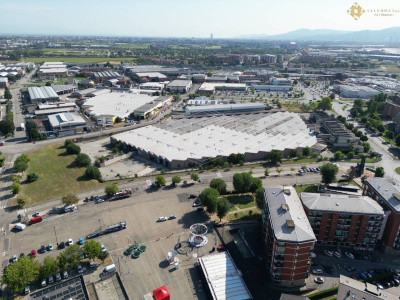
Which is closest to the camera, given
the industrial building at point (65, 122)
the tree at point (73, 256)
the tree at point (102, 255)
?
the tree at point (73, 256)

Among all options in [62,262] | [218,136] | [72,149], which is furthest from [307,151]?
[72,149]

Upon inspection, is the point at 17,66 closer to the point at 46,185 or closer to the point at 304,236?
the point at 46,185

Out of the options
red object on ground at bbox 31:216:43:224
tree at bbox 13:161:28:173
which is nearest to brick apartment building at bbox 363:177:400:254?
red object on ground at bbox 31:216:43:224

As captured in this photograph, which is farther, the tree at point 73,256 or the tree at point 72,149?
the tree at point 72,149

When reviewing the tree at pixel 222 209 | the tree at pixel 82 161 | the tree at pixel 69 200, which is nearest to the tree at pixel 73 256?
the tree at pixel 69 200

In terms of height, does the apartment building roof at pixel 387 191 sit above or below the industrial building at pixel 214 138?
above

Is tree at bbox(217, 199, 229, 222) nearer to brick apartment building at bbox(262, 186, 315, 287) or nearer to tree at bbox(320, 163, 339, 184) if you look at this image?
brick apartment building at bbox(262, 186, 315, 287)

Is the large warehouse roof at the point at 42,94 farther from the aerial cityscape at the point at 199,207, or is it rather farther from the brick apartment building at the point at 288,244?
the brick apartment building at the point at 288,244
